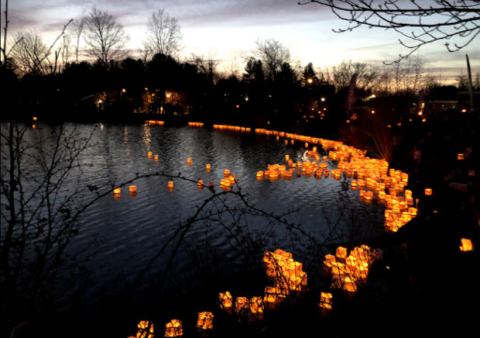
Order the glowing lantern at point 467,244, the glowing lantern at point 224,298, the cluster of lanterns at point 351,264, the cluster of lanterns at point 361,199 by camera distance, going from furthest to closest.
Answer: the glowing lantern at point 467,244 < the cluster of lanterns at point 351,264 < the cluster of lanterns at point 361,199 < the glowing lantern at point 224,298

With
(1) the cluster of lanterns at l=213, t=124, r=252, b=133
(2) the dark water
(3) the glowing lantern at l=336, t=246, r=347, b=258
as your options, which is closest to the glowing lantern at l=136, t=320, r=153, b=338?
(2) the dark water

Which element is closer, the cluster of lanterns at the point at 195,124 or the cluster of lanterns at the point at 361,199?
the cluster of lanterns at the point at 361,199

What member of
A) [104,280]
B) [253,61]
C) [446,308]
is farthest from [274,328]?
[253,61]

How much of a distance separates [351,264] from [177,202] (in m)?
4.78

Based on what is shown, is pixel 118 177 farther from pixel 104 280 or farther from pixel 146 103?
pixel 146 103

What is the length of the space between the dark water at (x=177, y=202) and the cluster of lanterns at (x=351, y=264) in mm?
523

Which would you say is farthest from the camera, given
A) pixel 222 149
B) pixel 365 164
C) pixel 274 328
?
pixel 222 149

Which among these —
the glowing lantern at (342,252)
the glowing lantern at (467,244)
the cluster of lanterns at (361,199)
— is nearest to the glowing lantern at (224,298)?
the cluster of lanterns at (361,199)

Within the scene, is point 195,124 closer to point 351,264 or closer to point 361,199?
point 361,199

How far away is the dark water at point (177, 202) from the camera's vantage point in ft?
19.5

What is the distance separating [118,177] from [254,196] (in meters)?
4.37

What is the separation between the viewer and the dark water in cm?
595

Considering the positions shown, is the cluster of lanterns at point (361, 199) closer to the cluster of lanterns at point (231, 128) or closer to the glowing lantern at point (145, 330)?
the glowing lantern at point (145, 330)

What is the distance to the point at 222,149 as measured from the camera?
1700cm
